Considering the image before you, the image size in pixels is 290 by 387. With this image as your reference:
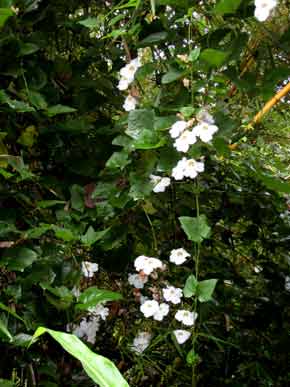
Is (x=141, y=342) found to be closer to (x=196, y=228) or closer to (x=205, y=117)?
(x=196, y=228)

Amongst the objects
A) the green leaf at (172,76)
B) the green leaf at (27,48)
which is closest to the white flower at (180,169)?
the green leaf at (172,76)

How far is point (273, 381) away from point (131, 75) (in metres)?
0.80

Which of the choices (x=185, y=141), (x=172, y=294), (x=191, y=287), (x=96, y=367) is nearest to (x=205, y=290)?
(x=191, y=287)

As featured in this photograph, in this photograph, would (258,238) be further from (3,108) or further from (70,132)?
(3,108)

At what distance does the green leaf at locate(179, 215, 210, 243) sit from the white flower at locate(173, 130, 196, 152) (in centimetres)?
13

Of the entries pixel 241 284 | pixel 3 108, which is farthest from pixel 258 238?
pixel 3 108

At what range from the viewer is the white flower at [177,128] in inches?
32.1

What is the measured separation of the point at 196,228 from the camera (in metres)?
0.92

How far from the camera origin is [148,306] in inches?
40.3

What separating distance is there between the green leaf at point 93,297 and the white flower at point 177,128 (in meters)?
0.26

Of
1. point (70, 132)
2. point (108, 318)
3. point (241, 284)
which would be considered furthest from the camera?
point (241, 284)

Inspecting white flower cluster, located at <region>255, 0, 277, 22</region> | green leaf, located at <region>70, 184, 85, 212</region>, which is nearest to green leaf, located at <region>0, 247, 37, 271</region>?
green leaf, located at <region>70, 184, 85, 212</region>

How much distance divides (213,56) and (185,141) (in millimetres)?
132

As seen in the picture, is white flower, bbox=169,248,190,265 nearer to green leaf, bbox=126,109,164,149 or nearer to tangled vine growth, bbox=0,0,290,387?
tangled vine growth, bbox=0,0,290,387
